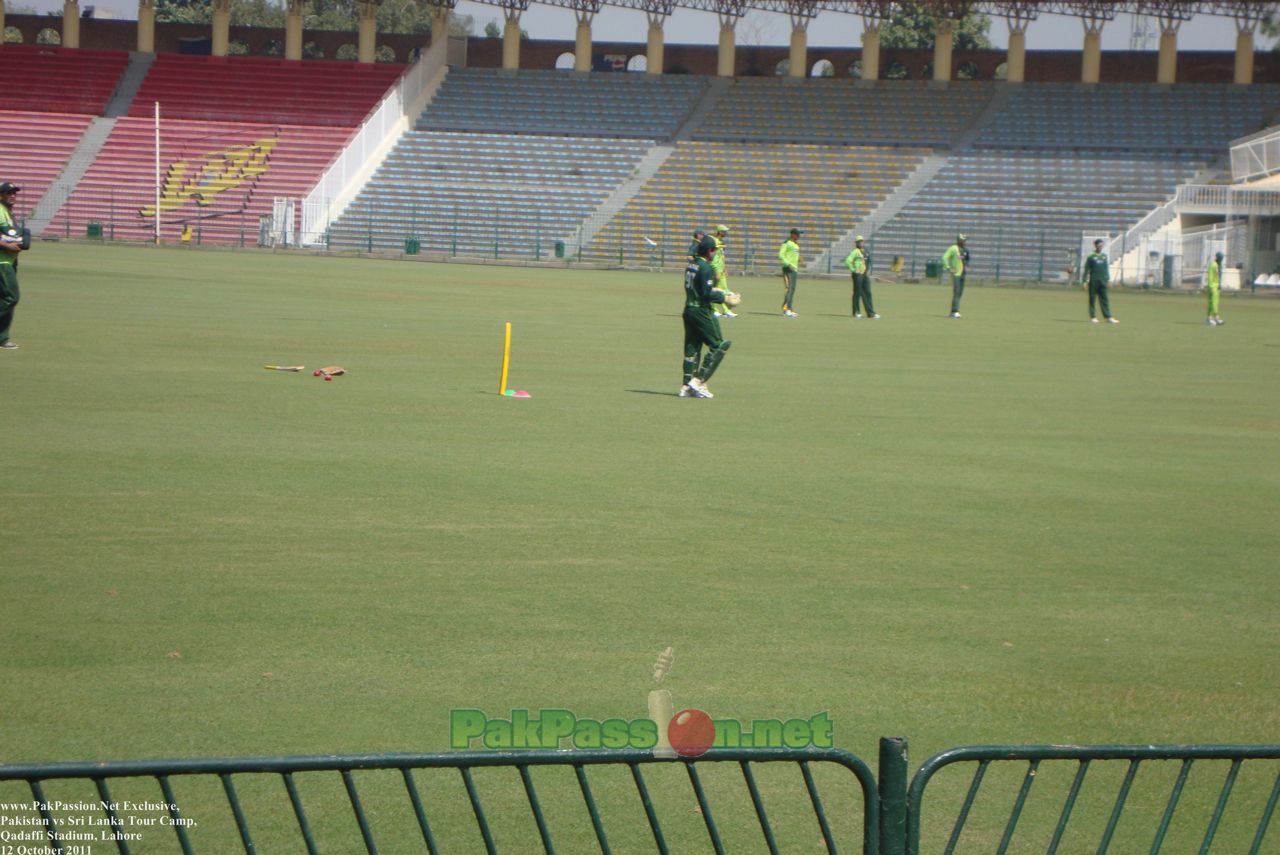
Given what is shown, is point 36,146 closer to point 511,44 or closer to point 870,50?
point 511,44

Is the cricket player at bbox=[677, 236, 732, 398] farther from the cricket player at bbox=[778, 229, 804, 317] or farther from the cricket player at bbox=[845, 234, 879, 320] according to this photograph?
the cricket player at bbox=[778, 229, 804, 317]

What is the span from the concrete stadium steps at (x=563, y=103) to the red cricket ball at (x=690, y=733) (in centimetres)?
6217

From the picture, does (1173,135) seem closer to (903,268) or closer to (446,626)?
(903,268)

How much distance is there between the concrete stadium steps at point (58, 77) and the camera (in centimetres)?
6725

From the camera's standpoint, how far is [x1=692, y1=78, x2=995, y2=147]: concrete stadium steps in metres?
63.1

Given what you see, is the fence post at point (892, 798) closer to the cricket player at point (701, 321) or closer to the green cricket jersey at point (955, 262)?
the cricket player at point (701, 321)

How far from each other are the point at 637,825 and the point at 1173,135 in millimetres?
58527

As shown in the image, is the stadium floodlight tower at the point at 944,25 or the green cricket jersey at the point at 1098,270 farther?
the stadium floodlight tower at the point at 944,25

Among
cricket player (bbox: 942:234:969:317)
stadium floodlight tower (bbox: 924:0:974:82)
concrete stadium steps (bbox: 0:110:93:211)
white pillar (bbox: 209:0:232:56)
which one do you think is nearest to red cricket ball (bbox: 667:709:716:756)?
cricket player (bbox: 942:234:969:317)

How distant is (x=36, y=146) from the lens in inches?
2542

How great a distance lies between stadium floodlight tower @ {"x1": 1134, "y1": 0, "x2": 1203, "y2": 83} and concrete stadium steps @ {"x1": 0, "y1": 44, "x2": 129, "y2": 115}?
43.0 metres

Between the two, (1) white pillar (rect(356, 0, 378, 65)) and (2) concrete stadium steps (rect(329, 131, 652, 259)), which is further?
(1) white pillar (rect(356, 0, 378, 65))

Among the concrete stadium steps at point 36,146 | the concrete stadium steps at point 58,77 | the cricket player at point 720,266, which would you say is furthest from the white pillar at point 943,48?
the cricket player at point 720,266

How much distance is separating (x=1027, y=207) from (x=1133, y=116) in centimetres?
797
